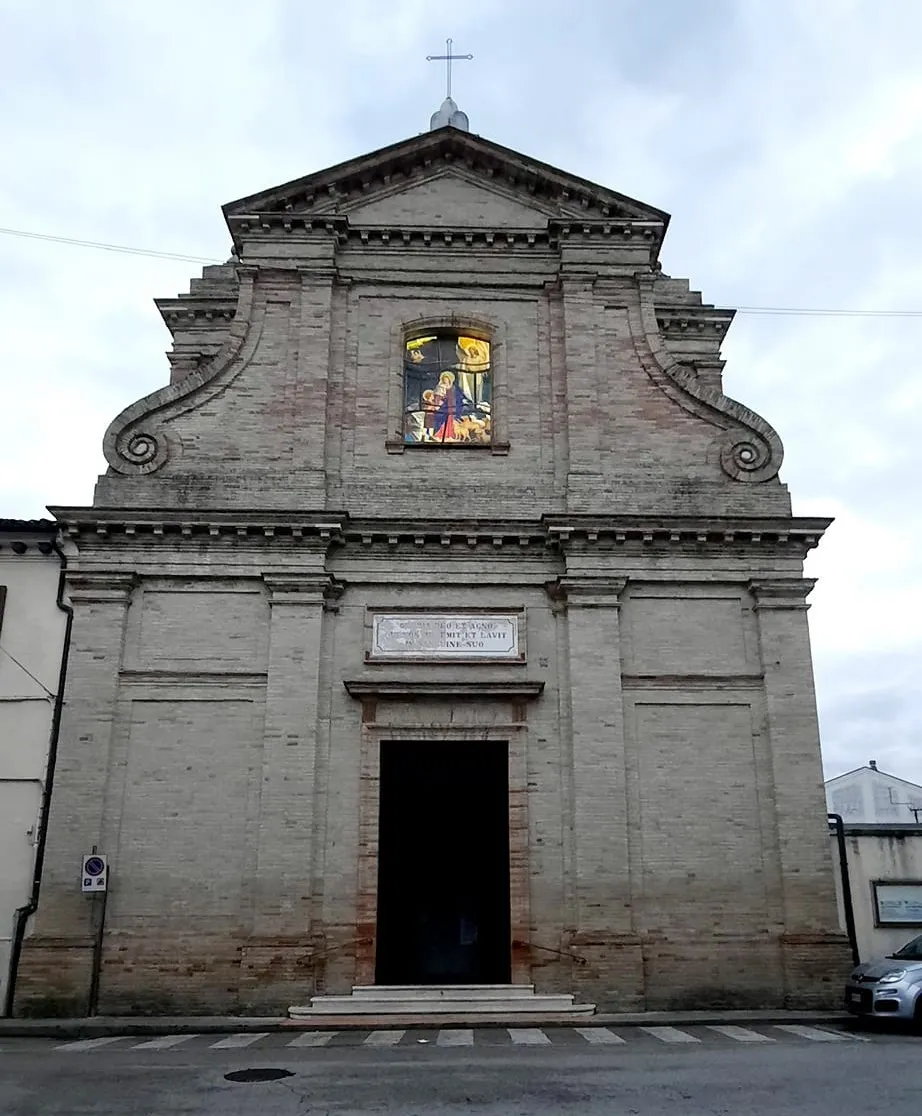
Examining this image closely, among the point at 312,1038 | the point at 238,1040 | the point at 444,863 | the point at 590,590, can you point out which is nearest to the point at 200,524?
the point at 590,590

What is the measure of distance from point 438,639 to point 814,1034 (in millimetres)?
7802

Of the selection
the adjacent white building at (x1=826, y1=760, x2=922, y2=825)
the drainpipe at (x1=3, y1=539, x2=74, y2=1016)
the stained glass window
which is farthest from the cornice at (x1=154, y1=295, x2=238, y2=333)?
the adjacent white building at (x1=826, y1=760, x2=922, y2=825)

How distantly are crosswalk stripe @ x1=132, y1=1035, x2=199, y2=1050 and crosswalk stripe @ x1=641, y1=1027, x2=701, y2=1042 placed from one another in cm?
587

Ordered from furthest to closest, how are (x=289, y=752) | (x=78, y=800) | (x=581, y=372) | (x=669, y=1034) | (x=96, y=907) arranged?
(x=581, y=372) → (x=289, y=752) → (x=78, y=800) → (x=96, y=907) → (x=669, y=1034)

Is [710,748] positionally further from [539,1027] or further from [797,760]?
[539,1027]

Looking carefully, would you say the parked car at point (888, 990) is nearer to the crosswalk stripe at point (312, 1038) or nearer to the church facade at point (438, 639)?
the church facade at point (438, 639)

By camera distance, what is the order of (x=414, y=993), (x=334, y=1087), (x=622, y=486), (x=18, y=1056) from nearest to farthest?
(x=334, y=1087)
(x=18, y=1056)
(x=414, y=993)
(x=622, y=486)

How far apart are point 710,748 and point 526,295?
904cm

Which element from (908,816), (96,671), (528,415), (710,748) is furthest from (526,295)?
(908,816)

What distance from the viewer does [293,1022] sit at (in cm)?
1441

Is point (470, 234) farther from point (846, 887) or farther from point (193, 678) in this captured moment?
point (846, 887)

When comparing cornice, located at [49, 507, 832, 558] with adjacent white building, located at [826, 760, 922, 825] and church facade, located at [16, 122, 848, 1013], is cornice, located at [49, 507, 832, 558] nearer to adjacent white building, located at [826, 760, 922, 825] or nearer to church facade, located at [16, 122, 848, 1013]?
church facade, located at [16, 122, 848, 1013]

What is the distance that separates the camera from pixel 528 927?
15961 mm

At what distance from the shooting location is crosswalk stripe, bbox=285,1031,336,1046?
41.1ft
